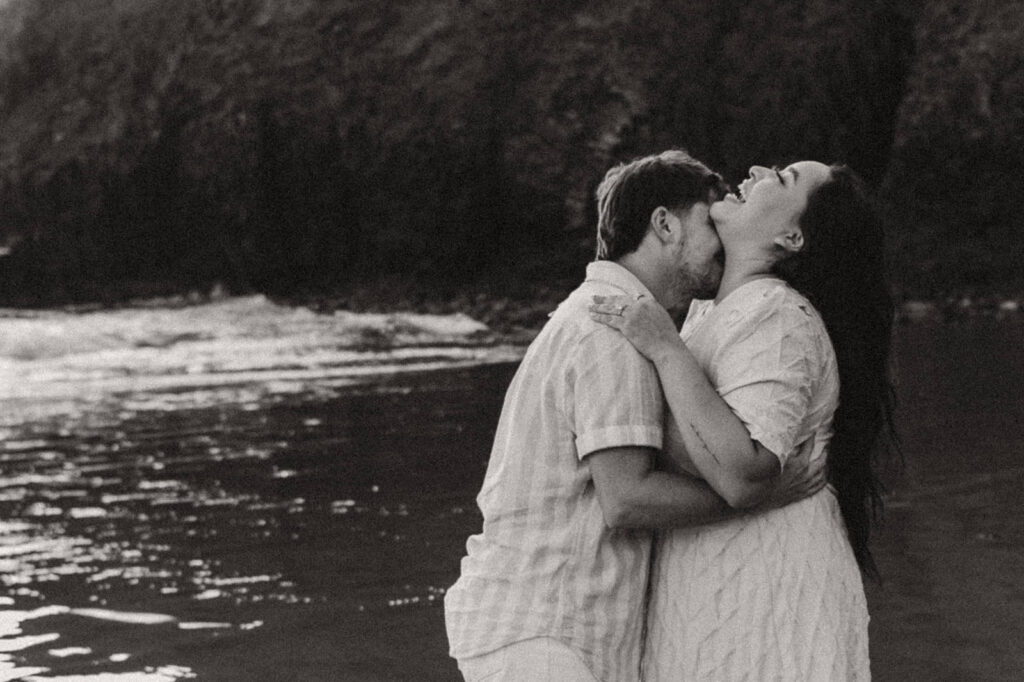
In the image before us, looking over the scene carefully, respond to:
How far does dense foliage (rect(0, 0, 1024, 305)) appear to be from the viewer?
85.6 feet

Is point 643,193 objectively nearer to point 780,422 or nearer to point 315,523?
point 780,422

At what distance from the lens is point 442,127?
3188cm

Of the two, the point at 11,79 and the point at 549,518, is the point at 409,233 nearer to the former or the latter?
the point at 11,79

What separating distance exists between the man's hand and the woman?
13mm

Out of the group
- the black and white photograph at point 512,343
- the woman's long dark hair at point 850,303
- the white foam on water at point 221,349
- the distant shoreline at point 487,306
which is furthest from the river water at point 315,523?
the distant shoreline at point 487,306

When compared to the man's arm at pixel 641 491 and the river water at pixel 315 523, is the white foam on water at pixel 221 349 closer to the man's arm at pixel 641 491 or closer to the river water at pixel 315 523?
the river water at pixel 315 523

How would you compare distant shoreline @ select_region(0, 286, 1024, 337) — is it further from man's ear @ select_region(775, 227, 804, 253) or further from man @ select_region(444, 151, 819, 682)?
man @ select_region(444, 151, 819, 682)

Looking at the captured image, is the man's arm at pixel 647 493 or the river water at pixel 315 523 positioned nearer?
the man's arm at pixel 647 493

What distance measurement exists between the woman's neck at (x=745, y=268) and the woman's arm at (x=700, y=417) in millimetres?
224

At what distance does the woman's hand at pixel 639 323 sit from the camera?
2.75 meters

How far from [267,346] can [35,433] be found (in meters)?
9.10

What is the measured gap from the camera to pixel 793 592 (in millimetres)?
2748

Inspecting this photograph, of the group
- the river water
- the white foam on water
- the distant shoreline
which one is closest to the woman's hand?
the river water

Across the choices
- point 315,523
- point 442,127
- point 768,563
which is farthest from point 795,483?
point 442,127
